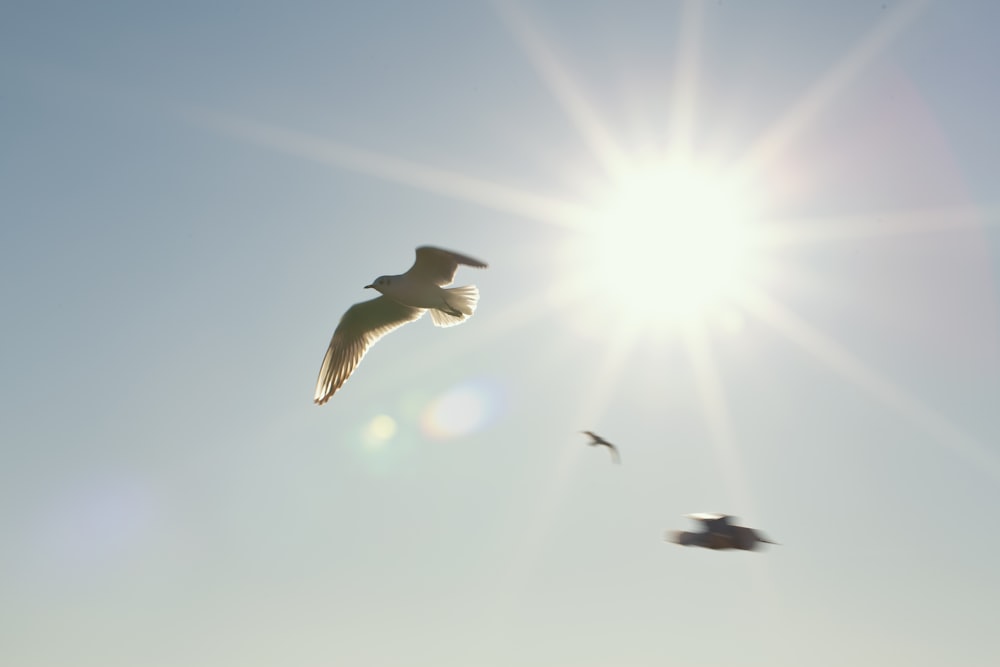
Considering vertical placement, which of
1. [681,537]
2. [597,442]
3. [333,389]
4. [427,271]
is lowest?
[681,537]

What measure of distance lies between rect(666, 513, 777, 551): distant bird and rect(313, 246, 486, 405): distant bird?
4917mm

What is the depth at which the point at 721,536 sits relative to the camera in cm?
502

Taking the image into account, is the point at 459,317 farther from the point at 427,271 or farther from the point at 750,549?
the point at 750,549

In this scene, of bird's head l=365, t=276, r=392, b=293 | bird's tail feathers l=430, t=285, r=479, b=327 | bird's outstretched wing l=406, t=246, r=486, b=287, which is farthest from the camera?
bird's tail feathers l=430, t=285, r=479, b=327

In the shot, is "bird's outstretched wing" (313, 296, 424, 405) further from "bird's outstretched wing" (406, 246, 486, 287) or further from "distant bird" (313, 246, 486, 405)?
"bird's outstretched wing" (406, 246, 486, 287)

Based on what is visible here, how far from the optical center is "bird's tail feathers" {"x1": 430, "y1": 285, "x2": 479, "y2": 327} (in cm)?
1084

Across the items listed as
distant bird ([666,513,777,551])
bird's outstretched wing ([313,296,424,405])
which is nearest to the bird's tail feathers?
bird's outstretched wing ([313,296,424,405])

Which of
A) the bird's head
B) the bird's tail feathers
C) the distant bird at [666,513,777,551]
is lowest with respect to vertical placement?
the distant bird at [666,513,777,551]

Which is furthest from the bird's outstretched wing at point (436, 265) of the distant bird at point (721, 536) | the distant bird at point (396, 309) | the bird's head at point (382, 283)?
the distant bird at point (721, 536)

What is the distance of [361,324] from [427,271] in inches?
94.1

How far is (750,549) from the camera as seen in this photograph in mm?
4957

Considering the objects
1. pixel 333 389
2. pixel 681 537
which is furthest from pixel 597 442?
pixel 333 389

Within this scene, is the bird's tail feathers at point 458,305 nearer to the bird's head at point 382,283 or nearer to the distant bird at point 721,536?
the bird's head at point 382,283

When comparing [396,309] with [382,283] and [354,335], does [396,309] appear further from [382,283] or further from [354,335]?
[382,283]
